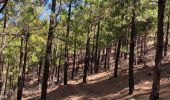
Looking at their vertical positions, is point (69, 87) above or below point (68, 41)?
below

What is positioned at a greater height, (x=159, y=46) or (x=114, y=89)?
(x=159, y=46)

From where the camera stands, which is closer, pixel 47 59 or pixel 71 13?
pixel 47 59

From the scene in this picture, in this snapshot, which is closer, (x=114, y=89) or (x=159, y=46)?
(x=159, y=46)

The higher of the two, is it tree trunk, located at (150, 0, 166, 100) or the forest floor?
tree trunk, located at (150, 0, 166, 100)

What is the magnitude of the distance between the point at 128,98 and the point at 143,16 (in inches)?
249

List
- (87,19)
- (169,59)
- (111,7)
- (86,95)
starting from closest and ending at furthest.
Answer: (111,7), (86,95), (87,19), (169,59)

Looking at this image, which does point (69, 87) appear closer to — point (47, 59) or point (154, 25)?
point (154, 25)

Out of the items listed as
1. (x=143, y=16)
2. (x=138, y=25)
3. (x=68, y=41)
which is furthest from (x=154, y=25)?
(x=68, y=41)

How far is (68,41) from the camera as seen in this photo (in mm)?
20359

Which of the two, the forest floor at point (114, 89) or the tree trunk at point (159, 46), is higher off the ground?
the tree trunk at point (159, 46)

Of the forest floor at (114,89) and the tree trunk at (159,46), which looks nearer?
the tree trunk at (159,46)

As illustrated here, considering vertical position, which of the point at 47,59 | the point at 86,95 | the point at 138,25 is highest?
the point at 138,25

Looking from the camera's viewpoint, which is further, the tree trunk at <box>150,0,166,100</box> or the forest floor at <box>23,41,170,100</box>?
the forest floor at <box>23,41,170,100</box>

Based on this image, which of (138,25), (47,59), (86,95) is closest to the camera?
(47,59)
